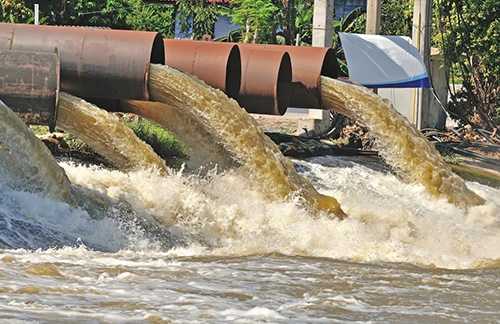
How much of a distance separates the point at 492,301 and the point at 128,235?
13.4 feet

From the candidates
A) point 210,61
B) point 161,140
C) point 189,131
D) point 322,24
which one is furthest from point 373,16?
point 189,131

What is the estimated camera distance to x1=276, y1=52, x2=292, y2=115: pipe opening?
1588 centimetres

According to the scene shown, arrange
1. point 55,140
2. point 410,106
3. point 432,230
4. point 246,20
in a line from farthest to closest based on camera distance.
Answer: point 246,20 → point 410,106 → point 55,140 → point 432,230

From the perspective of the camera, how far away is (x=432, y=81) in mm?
25484

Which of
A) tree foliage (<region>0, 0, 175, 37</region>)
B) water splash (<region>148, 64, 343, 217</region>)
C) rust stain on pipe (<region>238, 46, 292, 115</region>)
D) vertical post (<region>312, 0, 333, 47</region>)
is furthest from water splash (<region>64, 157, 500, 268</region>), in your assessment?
tree foliage (<region>0, 0, 175, 37</region>)

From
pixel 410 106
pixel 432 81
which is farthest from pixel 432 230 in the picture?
pixel 432 81

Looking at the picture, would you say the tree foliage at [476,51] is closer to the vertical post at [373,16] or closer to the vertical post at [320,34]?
the vertical post at [373,16]

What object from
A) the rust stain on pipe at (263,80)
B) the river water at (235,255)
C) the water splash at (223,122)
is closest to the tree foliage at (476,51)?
the river water at (235,255)

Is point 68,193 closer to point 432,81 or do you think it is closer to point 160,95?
point 160,95

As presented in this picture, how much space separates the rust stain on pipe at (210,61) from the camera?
600 inches

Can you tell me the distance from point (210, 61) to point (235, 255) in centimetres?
565

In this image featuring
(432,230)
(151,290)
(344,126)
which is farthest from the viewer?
(344,126)

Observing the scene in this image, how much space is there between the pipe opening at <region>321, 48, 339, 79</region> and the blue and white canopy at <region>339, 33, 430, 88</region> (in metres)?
3.22

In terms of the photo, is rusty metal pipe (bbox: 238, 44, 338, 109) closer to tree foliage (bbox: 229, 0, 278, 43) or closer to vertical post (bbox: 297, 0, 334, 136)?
vertical post (bbox: 297, 0, 334, 136)
